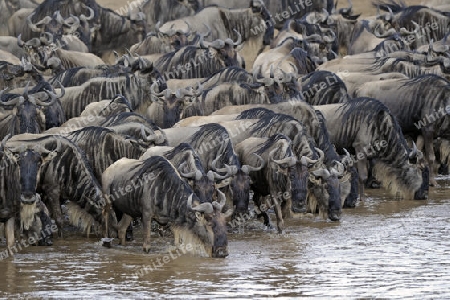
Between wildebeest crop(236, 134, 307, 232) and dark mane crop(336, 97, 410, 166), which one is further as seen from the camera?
dark mane crop(336, 97, 410, 166)

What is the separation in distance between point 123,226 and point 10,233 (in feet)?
4.20

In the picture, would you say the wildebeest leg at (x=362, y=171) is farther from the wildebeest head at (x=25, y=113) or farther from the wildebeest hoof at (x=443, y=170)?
the wildebeest head at (x=25, y=113)

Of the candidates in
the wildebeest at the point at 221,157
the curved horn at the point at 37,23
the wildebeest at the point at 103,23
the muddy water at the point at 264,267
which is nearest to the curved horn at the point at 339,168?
the muddy water at the point at 264,267

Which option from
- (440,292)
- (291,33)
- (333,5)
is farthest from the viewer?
(333,5)

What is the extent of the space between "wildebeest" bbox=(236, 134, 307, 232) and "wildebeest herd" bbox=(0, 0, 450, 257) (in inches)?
0.8

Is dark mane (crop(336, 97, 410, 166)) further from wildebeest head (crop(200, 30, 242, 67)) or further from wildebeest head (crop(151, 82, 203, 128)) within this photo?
wildebeest head (crop(200, 30, 242, 67))

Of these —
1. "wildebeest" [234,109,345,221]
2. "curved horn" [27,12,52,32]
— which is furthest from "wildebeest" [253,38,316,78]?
"wildebeest" [234,109,345,221]

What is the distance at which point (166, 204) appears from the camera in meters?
14.1

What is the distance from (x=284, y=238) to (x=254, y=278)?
99.6 inches

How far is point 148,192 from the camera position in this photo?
14.2m

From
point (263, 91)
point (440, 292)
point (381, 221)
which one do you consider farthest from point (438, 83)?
point (440, 292)

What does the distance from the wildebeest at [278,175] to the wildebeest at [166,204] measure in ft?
5.32

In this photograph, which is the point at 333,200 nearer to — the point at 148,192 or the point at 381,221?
the point at 381,221

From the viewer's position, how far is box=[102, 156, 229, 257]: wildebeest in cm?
1371
